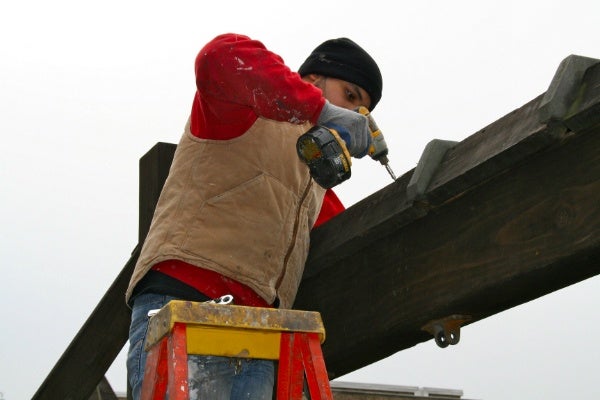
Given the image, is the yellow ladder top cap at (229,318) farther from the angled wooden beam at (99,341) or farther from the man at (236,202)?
the angled wooden beam at (99,341)

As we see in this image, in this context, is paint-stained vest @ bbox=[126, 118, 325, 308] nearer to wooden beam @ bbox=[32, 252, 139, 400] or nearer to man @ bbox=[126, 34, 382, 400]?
man @ bbox=[126, 34, 382, 400]

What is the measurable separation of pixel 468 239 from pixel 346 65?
116cm

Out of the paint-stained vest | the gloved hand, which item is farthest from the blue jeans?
the gloved hand

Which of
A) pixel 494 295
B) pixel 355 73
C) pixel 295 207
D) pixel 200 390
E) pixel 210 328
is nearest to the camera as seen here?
pixel 210 328

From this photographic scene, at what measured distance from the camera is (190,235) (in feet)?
8.99

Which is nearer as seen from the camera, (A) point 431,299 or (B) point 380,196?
(A) point 431,299

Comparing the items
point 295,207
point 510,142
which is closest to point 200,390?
point 295,207

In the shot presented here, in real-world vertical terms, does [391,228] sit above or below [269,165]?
below

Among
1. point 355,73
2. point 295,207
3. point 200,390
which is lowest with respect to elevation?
point 200,390

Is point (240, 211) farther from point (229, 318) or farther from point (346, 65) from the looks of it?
point (346, 65)

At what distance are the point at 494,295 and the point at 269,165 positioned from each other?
0.89 meters

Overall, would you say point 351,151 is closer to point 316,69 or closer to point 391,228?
point 391,228

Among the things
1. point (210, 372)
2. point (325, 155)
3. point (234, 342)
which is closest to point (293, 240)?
point (325, 155)

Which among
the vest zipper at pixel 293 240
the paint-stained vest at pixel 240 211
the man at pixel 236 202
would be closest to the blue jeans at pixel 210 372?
the man at pixel 236 202
